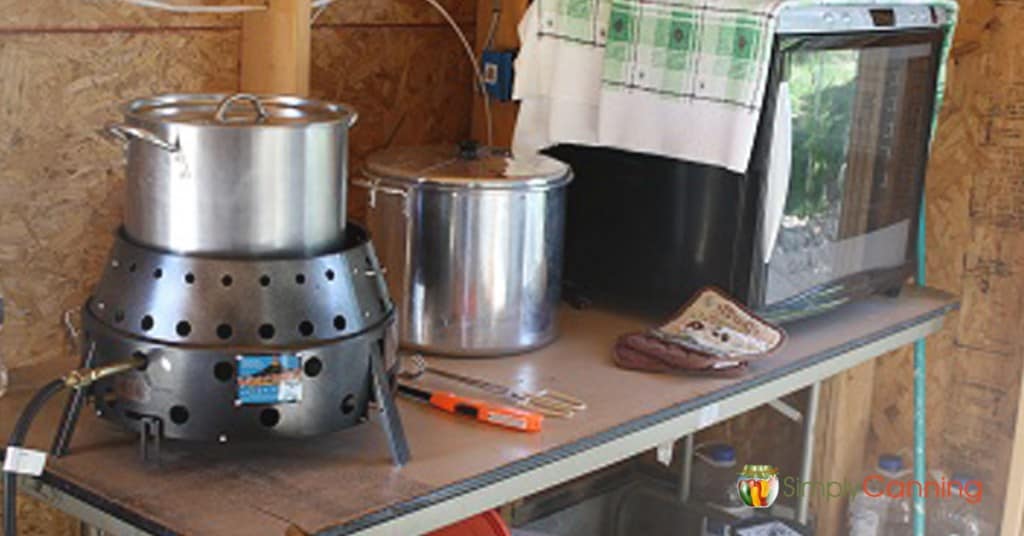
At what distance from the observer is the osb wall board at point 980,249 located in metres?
2.61

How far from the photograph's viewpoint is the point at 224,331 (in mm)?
1482

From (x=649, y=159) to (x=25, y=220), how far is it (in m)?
0.86

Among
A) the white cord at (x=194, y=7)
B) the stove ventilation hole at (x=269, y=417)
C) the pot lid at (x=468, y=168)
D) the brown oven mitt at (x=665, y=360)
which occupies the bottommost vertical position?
the brown oven mitt at (x=665, y=360)

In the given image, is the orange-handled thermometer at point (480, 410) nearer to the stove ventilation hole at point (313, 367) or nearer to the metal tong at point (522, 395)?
the metal tong at point (522, 395)

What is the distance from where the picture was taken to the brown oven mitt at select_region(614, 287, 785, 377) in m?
1.93

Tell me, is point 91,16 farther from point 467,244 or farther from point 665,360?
point 665,360

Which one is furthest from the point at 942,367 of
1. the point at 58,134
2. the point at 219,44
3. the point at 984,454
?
the point at 58,134

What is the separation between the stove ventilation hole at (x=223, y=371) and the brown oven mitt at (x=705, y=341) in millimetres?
640

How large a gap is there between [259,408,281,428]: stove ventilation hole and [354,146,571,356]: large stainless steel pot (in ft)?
1.40

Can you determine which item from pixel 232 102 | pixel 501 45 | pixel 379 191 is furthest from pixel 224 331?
pixel 501 45

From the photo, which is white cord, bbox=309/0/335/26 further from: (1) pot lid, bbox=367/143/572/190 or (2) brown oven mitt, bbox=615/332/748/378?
(2) brown oven mitt, bbox=615/332/748/378

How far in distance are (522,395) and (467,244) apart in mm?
212

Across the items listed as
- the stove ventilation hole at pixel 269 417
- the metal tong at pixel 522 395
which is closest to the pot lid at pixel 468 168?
the metal tong at pixel 522 395

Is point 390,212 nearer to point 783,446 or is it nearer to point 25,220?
point 25,220
